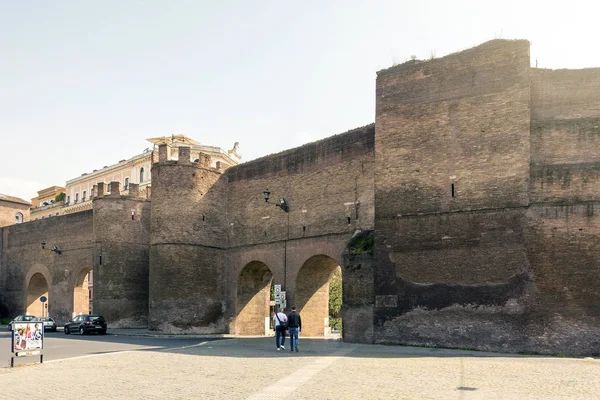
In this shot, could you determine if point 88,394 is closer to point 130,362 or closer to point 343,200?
point 130,362

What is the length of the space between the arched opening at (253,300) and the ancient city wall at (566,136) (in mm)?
14387

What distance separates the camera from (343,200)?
24.0 metres

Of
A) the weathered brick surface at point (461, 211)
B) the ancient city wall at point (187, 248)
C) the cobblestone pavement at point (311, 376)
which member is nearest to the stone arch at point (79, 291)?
the ancient city wall at point (187, 248)

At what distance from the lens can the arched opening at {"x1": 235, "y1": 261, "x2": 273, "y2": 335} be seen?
29.1m

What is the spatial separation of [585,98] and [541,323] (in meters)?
6.34

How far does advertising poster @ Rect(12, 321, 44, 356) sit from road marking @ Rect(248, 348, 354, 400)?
7003 millimetres

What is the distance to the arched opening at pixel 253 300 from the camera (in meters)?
29.1

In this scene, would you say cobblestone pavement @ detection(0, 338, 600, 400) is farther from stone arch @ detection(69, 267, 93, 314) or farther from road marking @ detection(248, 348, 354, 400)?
stone arch @ detection(69, 267, 93, 314)

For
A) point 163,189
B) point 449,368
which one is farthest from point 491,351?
point 163,189

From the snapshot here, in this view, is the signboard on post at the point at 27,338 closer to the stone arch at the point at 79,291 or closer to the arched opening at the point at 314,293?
the arched opening at the point at 314,293

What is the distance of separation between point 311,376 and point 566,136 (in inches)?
407

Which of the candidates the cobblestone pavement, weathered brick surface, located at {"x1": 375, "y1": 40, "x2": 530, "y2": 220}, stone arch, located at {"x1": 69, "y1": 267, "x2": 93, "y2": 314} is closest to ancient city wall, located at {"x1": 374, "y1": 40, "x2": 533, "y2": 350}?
weathered brick surface, located at {"x1": 375, "y1": 40, "x2": 530, "y2": 220}

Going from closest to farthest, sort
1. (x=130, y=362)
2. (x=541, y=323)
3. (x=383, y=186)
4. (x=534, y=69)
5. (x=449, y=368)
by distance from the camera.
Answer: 1. (x=449, y=368)
2. (x=130, y=362)
3. (x=541, y=323)
4. (x=534, y=69)
5. (x=383, y=186)

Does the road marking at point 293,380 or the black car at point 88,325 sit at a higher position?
the road marking at point 293,380
